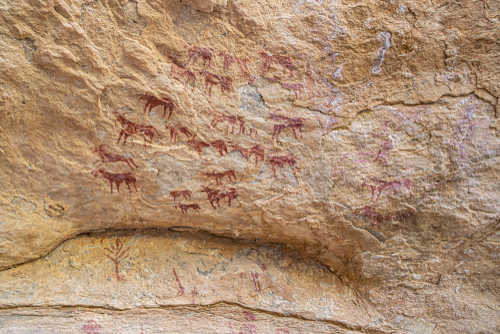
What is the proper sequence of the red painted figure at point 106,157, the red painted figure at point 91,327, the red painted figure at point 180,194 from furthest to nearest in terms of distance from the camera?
1. the red painted figure at point 180,194
2. the red painted figure at point 106,157
3. the red painted figure at point 91,327

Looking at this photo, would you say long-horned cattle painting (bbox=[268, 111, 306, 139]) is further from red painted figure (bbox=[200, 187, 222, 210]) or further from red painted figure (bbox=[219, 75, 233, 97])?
red painted figure (bbox=[200, 187, 222, 210])

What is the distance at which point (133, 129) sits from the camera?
2.09 m

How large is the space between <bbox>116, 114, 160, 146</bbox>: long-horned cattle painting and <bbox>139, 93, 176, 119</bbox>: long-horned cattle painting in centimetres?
11

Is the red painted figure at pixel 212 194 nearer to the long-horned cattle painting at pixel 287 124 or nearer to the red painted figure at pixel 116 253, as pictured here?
the long-horned cattle painting at pixel 287 124

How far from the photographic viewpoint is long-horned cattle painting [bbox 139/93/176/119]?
2086 mm

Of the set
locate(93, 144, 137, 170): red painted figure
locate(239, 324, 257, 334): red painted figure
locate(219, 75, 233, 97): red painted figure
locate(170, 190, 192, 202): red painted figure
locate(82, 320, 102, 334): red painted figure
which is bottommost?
locate(82, 320, 102, 334): red painted figure

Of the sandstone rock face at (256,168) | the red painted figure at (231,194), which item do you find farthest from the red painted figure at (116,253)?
the red painted figure at (231,194)

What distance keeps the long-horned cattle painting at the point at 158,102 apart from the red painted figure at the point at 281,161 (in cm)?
70

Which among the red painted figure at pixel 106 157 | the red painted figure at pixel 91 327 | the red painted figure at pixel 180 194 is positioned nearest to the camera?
the red painted figure at pixel 91 327

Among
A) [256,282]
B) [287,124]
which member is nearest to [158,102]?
[287,124]

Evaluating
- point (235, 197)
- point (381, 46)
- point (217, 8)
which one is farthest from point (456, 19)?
point (235, 197)

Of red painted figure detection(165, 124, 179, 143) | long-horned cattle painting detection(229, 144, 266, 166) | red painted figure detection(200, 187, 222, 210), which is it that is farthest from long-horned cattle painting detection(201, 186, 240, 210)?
red painted figure detection(165, 124, 179, 143)

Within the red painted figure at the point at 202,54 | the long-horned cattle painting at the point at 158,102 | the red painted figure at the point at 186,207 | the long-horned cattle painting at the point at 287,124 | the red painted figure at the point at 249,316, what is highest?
the red painted figure at the point at 202,54

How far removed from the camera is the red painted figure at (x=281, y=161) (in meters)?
2.21
